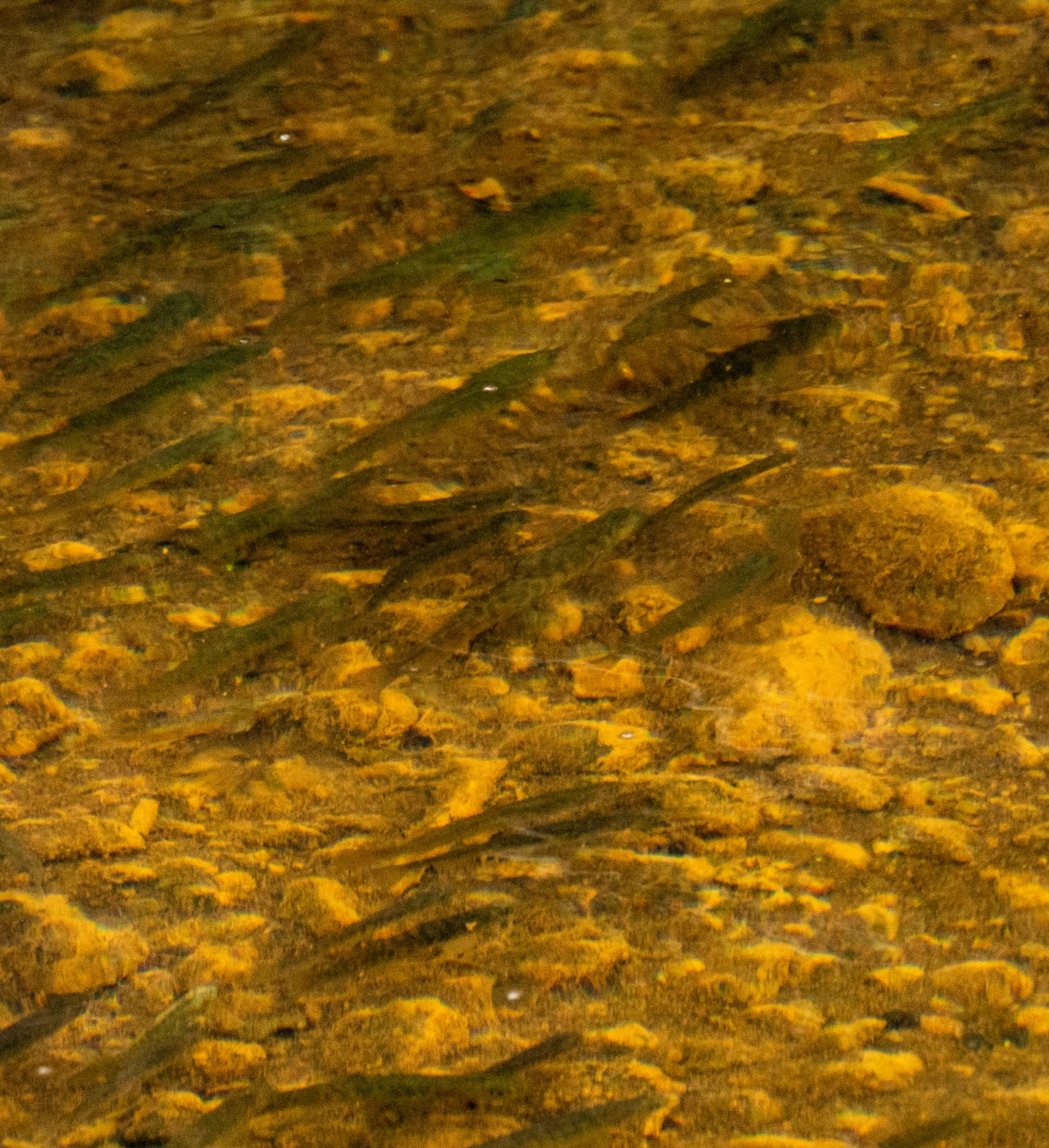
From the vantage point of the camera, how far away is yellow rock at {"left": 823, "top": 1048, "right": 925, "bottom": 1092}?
1448 mm

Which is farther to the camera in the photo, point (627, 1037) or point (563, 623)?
point (563, 623)

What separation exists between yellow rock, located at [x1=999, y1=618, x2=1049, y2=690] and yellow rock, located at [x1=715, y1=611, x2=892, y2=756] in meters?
0.19

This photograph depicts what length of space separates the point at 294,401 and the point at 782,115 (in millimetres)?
1371

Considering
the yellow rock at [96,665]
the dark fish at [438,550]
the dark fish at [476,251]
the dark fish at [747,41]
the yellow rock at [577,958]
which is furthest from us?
the dark fish at [747,41]

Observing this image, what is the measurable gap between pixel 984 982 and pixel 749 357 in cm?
138

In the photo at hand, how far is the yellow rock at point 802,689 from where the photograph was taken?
1.90 m

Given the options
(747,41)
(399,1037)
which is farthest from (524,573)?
(747,41)

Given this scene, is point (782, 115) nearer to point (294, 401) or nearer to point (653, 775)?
point (294, 401)

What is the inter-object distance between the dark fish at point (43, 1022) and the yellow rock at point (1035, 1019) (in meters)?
1.21

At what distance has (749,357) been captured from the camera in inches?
99.0

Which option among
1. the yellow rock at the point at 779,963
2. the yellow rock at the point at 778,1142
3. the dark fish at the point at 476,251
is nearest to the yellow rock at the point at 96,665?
the dark fish at the point at 476,251

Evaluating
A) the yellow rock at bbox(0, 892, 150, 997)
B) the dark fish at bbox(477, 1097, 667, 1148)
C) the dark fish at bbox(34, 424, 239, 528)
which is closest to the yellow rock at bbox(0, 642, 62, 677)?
the dark fish at bbox(34, 424, 239, 528)

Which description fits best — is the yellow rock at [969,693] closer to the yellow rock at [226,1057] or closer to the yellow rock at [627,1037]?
the yellow rock at [627,1037]

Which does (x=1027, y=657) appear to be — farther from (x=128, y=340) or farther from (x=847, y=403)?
(x=128, y=340)
